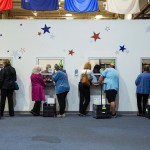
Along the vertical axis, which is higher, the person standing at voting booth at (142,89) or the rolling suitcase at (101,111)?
the person standing at voting booth at (142,89)

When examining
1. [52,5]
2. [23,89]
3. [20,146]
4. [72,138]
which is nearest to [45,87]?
[23,89]

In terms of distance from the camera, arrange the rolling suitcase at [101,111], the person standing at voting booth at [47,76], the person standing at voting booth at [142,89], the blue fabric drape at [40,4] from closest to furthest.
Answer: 1. the rolling suitcase at [101,111]
2. the person standing at voting booth at [142,89]
3. the person standing at voting booth at [47,76]
4. the blue fabric drape at [40,4]

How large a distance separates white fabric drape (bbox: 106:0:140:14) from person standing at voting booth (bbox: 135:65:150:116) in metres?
1.75

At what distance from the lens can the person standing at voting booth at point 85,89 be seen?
33.2 ft

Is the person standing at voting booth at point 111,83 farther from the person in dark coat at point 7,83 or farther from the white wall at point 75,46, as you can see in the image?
the person in dark coat at point 7,83

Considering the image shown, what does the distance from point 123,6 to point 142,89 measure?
2524 millimetres

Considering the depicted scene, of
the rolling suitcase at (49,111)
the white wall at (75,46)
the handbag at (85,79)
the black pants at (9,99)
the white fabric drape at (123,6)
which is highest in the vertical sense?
the white fabric drape at (123,6)

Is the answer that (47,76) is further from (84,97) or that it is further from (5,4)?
(5,4)

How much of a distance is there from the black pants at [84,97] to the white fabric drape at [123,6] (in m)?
2.51

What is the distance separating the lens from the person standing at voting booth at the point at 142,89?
Result: 33.4 feet

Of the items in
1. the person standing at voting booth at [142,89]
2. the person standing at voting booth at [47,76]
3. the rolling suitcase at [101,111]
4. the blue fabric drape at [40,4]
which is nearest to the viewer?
the rolling suitcase at [101,111]

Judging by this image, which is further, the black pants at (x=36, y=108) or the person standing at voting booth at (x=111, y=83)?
the black pants at (x=36, y=108)

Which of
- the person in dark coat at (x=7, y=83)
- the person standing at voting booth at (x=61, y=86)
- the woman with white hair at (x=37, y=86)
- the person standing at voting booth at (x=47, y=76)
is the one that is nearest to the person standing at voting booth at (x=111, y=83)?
the person standing at voting booth at (x=61, y=86)

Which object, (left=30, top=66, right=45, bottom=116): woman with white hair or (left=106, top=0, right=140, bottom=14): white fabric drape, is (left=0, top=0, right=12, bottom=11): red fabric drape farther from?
(left=106, top=0, right=140, bottom=14): white fabric drape
